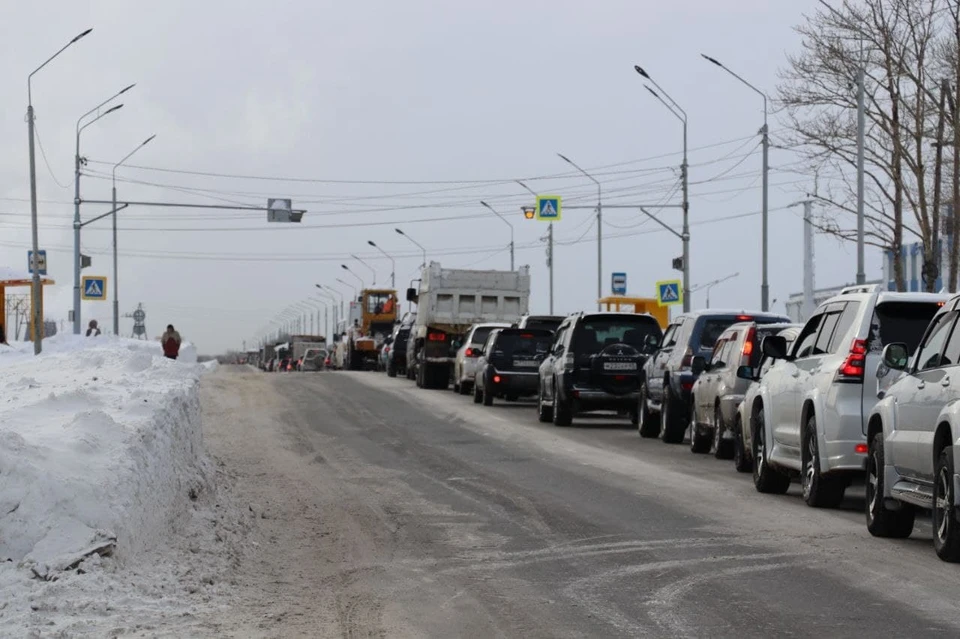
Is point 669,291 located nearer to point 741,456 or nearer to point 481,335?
point 481,335

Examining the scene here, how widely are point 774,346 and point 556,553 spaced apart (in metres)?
4.69

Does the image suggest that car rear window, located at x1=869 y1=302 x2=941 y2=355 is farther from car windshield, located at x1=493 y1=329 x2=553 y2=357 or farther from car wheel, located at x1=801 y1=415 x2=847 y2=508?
car windshield, located at x1=493 y1=329 x2=553 y2=357

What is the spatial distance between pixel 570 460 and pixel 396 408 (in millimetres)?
12673

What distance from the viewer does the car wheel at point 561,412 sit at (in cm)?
2791

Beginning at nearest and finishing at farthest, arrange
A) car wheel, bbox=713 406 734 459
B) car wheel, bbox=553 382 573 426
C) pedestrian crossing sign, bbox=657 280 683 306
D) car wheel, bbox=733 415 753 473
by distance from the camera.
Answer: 1. car wheel, bbox=733 415 753 473
2. car wheel, bbox=713 406 734 459
3. car wheel, bbox=553 382 573 426
4. pedestrian crossing sign, bbox=657 280 683 306

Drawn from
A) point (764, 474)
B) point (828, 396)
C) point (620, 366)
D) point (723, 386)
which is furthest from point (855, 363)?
point (620, 366)

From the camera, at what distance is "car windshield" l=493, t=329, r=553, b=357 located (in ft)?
111

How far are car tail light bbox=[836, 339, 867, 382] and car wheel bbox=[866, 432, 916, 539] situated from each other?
1263 mm

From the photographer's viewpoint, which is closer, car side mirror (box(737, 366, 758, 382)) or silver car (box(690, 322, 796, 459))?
car side mirror (box(737, 366, 758, 382))

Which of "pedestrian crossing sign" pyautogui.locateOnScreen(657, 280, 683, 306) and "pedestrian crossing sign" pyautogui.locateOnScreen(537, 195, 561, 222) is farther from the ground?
"pedestrian crossing sign" pyautogui.locateOnScreen(537, 195, 561, 222)

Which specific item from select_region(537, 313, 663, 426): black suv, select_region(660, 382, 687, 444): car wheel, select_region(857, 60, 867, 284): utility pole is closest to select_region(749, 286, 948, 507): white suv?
select_region(660, 382, 687, 444): car wheel

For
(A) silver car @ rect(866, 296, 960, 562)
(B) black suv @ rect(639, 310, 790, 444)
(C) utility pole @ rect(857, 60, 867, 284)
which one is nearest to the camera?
(A) silver car @ rect(866, 296, 960, 562)

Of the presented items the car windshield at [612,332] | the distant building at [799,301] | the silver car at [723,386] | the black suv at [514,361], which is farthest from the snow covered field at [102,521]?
the distant building at [799,301]

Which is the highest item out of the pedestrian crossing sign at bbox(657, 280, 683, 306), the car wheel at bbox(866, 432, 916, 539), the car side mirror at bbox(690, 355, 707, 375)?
the pedestrian crossing sign at bbox(657, 280, 683, 306)
